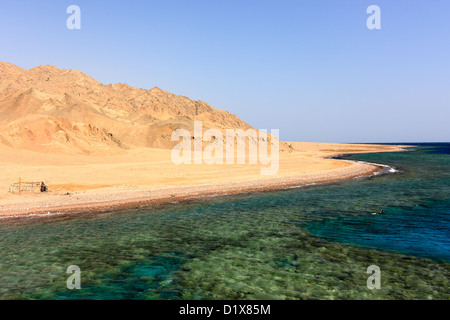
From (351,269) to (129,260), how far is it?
855cm

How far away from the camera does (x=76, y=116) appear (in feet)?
244

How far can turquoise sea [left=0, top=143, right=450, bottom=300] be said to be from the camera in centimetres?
964

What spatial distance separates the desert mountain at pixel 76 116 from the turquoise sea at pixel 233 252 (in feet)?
126

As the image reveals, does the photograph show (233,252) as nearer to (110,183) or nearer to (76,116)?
(110,183)

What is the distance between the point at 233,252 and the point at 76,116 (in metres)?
73.3

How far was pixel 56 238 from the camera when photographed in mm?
14961

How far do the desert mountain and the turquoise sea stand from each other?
3849cm

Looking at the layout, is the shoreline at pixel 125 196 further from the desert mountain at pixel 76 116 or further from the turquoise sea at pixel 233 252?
the desert mountain at pixel 76 116

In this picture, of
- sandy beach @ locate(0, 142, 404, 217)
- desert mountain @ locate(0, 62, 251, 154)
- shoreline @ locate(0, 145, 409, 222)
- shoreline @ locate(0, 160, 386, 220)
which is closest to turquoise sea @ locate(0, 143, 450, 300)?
shoreline @ locate(0, 160, 386, 220)

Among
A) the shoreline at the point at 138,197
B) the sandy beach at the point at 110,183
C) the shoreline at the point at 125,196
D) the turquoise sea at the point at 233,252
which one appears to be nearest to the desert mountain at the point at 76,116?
the sandy beach at the point at 110,183

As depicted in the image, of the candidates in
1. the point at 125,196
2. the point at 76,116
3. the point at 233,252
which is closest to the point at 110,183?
the point at 125,196

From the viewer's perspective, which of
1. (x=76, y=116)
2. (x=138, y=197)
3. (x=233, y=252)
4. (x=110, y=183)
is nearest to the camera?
(x=233, y=252)

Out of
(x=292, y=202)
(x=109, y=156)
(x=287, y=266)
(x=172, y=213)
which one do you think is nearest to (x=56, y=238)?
(x=172, y=213)

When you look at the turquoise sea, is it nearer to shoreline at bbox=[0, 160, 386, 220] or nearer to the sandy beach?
shoreline at bbox=[0, 160, 386, 220]
